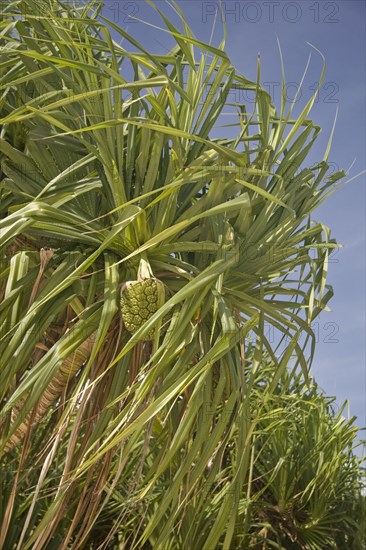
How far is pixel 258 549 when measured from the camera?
308cm

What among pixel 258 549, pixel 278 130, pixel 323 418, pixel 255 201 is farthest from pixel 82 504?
pixel 323 418

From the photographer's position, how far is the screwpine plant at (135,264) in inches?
52.6

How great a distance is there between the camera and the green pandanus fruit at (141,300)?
138cm

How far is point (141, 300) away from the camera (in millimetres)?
1383

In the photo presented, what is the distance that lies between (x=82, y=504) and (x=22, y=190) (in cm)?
65

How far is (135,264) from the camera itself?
1.50m

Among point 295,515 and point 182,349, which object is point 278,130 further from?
point 295,515

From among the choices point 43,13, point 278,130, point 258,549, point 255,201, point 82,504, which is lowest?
point 82,504

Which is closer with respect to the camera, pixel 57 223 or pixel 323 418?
pixel 57 223

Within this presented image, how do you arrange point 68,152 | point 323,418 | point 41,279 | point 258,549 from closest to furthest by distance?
point 41,279, point 68,152, point 258,549, point 323,418

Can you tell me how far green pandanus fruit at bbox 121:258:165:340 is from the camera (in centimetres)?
138

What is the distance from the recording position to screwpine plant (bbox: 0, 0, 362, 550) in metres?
1.34

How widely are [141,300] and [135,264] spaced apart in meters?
0.14

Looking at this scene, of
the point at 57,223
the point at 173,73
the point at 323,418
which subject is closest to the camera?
the point at 57,223
